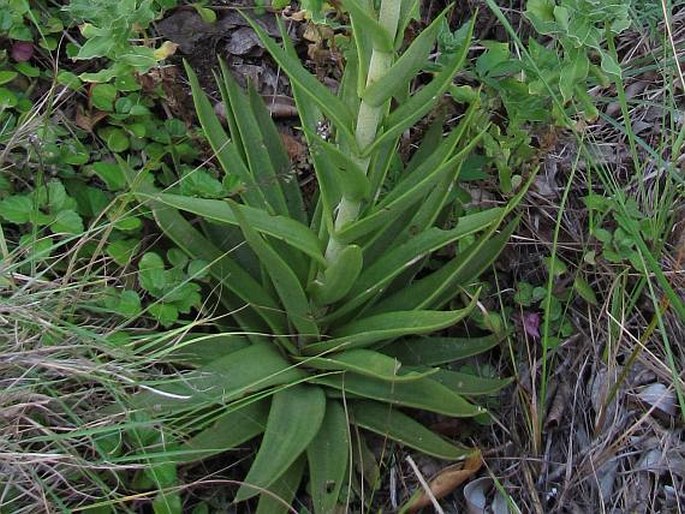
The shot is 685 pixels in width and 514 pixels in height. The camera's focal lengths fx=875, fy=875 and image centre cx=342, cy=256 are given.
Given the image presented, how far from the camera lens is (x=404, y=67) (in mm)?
1650

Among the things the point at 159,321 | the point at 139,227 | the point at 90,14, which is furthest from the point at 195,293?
the point at 90,14

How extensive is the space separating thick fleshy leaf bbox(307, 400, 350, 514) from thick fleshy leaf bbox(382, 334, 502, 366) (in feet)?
0.78

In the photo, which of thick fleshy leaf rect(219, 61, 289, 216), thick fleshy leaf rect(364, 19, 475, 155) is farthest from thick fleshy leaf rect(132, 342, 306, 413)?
thick fleshy leaf rect(364, 19, 475, 155)

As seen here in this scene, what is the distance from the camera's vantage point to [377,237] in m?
2.10

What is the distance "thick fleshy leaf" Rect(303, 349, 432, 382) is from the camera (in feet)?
6.13

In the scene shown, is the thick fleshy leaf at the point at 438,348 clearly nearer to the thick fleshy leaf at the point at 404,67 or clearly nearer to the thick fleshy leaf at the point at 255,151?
the thick fleshy leaf at the point at 255,151

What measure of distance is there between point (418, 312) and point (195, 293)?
1.73 feet

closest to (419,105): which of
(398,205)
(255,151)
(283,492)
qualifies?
(398,205)

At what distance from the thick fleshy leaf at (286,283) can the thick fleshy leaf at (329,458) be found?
0.21m

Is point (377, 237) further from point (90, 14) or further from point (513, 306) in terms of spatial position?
point (90, 14)

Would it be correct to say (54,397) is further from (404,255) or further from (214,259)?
(404,255)

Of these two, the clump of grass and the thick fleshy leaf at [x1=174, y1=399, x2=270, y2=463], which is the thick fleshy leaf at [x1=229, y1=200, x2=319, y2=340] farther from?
the clump of grass

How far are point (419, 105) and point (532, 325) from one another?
877 mm

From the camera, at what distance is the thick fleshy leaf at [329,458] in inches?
76.1
